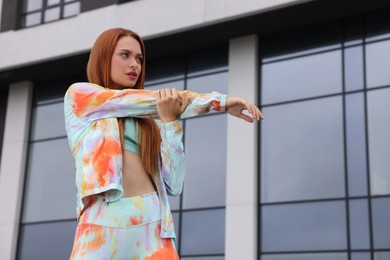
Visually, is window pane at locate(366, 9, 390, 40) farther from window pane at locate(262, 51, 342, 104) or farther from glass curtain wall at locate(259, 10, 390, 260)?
window pane at locate(262, 51, 342, 104)

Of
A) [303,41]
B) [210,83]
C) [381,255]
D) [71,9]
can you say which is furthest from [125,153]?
[71,9]

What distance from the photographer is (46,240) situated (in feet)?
63.1

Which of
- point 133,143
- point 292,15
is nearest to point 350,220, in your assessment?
point 292,15

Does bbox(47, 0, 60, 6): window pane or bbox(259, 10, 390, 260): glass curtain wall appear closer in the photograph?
bbox(259, 10, 390, 260): glass curtain wall

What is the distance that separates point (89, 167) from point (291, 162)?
13.3m

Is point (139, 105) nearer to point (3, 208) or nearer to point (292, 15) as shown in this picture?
point (292, 15)

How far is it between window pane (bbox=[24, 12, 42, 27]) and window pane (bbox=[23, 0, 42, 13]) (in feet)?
0.65

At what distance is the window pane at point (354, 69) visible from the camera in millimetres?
15742

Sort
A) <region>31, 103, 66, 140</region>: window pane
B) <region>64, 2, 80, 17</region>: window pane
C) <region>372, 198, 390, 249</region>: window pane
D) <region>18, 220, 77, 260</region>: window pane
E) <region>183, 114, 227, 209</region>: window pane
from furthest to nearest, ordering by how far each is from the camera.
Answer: <region>31, 103, 66, 140</region>: window pane
<region>64, 2, 80, 17</region>: window pane
<region>18, 220, 77, 260</region>: window pane
<region>183, 114, 227, 209</region>: window pane
<region>372, 198, 390, 249</region>: window pane

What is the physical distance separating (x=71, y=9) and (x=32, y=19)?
142 cm

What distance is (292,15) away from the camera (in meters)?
15.9

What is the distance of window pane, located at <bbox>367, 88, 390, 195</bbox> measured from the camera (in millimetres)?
14766

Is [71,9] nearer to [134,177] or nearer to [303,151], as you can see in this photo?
[303,151]

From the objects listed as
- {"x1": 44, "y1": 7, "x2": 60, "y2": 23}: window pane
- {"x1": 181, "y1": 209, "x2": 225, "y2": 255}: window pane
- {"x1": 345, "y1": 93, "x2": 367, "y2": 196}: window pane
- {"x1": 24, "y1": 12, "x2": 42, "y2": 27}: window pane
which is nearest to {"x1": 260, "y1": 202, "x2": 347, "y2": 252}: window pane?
{"x1": 345, "y1": 93, "x2": 367, "y2": 196}: window pane
